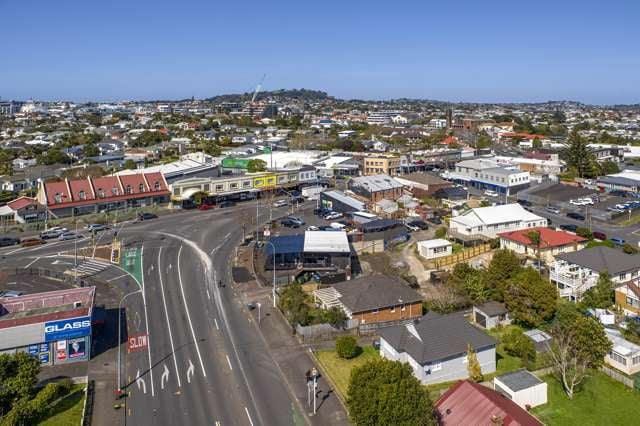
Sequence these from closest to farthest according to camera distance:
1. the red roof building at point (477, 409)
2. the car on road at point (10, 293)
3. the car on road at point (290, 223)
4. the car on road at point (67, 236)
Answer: the red roof building at point (477, 409)
the car on road at point (10, 293)
the car on road at point (67, 236)
the car on road at point (290, 223)

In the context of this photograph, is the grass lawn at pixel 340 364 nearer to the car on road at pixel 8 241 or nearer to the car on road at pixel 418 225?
the car on road at pixel 418 225

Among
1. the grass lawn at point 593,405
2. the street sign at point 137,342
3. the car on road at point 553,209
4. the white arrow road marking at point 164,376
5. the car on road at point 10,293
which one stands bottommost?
the grass lawn at point 593,405

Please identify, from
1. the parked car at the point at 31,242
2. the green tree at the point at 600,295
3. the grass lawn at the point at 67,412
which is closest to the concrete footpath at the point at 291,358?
the grass lawn at the point at 67,412

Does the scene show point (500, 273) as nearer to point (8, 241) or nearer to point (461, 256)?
point (461, 256)

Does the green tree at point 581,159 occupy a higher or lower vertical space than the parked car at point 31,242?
higher

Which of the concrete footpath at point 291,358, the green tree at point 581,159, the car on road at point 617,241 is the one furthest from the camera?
the green tree at point 581,159

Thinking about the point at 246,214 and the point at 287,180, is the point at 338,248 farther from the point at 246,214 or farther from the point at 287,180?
the point at 287,180

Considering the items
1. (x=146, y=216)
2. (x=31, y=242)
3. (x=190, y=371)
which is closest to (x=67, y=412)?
(x=190, y=371)
